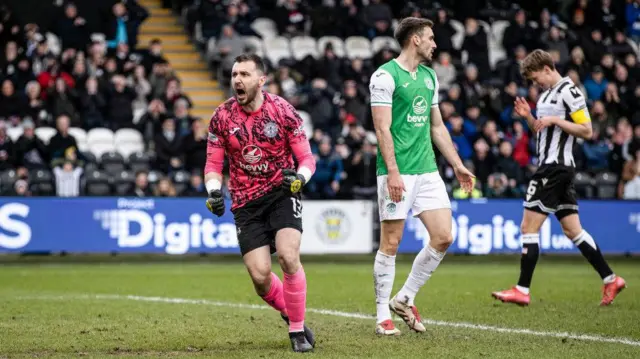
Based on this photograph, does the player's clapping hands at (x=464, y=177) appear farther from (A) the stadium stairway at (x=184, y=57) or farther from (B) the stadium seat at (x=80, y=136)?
(A) the stadium stairway at (x=184, y=57)

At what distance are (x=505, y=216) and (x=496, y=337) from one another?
11721mm

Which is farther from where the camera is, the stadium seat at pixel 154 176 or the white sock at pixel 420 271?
the stadium seat at pixel 154 176

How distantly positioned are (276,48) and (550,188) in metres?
15.5

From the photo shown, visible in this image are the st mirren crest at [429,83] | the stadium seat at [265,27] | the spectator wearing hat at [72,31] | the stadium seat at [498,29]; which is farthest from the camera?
the stadium seat at [498,29]

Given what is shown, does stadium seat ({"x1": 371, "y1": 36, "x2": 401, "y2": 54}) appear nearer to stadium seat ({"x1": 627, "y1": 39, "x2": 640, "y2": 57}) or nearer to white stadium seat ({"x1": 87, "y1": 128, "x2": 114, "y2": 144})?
stadium seat ({"x1": 627, "y1": 39, "x2": 640, "y2": 57})

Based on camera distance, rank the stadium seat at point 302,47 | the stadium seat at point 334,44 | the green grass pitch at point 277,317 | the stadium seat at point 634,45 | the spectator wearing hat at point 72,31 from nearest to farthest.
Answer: the green grass pitch at point 277,317 < the spectator wearing hat at point 72,31 < the stadium seat at point 302,47 < the stadium seat at point 334,44 < the stadium seat at point 634,45

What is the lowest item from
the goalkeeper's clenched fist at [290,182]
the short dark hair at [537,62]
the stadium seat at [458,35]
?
the goalkeeper's clenched fist at [290,182]

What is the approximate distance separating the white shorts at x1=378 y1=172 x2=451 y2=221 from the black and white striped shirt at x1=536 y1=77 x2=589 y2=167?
2800mm

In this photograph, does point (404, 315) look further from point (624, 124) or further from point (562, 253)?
point (624, 124)

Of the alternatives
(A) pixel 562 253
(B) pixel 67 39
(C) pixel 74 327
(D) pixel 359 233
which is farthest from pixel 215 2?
(C) pixel 74 327

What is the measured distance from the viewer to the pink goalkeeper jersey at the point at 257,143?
855 centimetres

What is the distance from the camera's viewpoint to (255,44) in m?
25.8

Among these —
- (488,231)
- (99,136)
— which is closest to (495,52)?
(488,231)

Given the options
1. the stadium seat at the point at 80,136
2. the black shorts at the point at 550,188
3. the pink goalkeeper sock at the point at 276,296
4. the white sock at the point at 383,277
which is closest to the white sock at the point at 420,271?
the white sock at the point at 383,277
